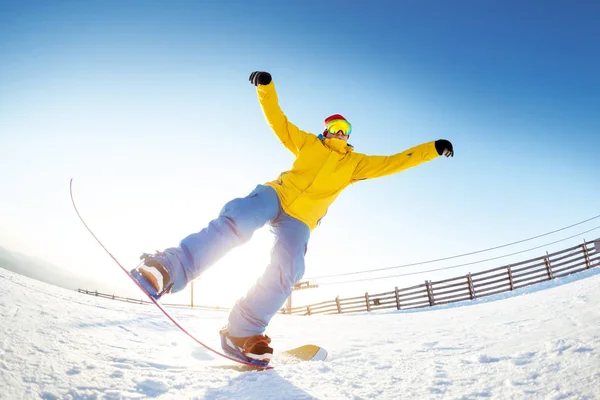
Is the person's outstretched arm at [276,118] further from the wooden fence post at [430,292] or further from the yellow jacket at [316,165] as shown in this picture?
the wooden fence post at [430,292]

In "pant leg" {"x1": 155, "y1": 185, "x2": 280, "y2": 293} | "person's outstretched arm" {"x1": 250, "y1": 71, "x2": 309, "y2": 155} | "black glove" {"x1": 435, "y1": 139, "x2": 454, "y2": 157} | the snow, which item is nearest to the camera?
the snow

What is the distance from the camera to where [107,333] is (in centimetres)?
187

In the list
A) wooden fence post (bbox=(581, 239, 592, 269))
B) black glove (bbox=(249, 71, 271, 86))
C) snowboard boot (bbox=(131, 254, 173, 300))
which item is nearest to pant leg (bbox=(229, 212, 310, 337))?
snowboard boot (bbox=(131, 254, 173, 300))

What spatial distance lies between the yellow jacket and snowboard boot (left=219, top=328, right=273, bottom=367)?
0.83m

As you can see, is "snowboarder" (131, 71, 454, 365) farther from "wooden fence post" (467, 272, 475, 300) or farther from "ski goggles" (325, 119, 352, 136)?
"wooden fence post" (467, 272, 475, 300)

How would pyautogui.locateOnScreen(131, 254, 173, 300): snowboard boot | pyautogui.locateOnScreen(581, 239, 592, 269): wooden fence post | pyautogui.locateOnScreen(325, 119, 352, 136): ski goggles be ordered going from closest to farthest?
pyautogui.locateOnScreen(131, 254, 173, 300): snowboard boot → pyautogui.locateOnScreen(325, 119, 352, 136): ski goggles → pyautogui.locateOnScreen(581, 239, 592, 269): wooden fence post

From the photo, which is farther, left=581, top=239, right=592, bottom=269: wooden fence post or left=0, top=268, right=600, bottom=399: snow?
left=581, top=239, right=592, bottom=269: wooden fence post

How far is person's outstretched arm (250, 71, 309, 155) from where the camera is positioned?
2.22 meters

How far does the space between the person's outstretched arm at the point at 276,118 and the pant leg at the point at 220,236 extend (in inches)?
21.5

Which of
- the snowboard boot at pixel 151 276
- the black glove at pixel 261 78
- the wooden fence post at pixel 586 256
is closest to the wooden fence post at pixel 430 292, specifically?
the wooden fence post at pixel 586 256

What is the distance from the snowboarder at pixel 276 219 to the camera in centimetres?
158

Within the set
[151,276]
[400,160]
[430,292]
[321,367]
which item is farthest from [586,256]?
[151,276]

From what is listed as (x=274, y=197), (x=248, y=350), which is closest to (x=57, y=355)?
(x=248, y=350)

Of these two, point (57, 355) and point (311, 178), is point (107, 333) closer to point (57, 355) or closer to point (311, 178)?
point (57, 355)
